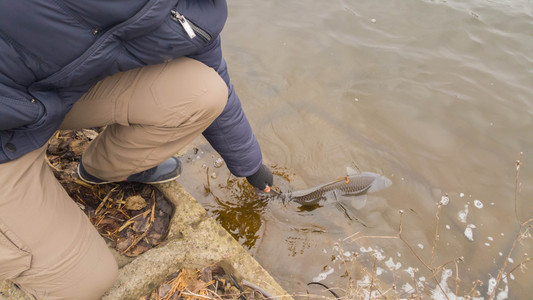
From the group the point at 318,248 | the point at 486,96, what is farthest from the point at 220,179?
the point at 486,96

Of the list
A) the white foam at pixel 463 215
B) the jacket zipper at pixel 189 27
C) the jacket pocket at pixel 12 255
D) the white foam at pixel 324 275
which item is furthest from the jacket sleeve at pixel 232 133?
the white foam at pixel 463 215

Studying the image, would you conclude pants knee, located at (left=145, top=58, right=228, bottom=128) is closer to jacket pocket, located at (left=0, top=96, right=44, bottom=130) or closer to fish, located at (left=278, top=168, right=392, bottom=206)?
jacket pocket, located at (left=0, top=96, right=44, bottom=130)

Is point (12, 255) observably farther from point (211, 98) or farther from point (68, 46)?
point (211, 98)

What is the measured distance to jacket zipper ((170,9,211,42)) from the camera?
1517 millimetres

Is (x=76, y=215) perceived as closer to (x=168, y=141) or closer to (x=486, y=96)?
(x=168, y=141)

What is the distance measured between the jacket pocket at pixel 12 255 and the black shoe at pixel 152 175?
754 millimetres

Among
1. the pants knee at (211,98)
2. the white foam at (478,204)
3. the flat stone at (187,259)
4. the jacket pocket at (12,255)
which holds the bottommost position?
the white foam at (478,204)

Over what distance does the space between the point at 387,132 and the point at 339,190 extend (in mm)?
1086

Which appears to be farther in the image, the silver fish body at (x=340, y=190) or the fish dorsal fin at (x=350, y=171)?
the fish dorsal fin at (x=350, y=171)

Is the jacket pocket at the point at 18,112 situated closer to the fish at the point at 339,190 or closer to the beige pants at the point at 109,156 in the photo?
the beige pants at the point at 109,156

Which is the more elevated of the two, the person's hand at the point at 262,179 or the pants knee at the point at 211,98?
the pants knee at the point at 211,98

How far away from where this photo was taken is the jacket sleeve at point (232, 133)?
6.86ft

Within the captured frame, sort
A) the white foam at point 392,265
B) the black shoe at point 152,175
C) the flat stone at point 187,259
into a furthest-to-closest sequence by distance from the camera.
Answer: the white foam at point 392,265 < the black shoe at point 152,175 < the flat stone at point 187,259

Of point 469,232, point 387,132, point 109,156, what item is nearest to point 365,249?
point 469,232
